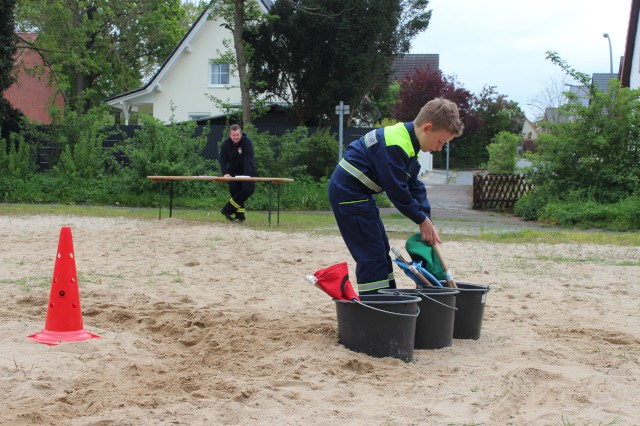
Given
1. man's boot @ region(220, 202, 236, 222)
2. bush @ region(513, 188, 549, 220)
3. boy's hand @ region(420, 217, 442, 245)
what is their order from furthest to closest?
1. bush @ region(513, 188, 549, 220)
2. man's boot @ region(220, 202, 236, 222)
3. boy's hand @ region(420, 217, 442, 245)

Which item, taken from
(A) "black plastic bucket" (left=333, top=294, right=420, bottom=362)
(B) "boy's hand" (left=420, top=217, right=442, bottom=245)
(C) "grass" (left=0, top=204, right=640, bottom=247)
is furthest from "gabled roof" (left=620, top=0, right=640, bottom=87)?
(A) "black plastic bucket" (left=333, top=294, right=420, bottom=362)

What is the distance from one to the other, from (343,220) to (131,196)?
51.9 ft

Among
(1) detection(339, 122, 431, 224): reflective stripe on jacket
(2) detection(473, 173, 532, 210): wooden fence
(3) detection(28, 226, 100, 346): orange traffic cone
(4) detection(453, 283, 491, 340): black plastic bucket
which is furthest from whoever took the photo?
(2) detection(473, 173, 532, 210): wooden fence

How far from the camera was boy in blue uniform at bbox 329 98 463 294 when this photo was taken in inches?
204

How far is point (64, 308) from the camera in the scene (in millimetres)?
5082

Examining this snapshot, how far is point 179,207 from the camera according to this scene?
19.6m

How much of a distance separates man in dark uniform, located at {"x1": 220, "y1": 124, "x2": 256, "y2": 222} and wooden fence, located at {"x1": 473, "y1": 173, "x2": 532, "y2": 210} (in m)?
10.5

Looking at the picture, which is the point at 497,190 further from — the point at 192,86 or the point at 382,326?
the point at 382,326

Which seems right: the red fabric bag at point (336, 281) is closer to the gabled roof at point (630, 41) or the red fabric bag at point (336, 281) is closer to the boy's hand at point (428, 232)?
the boy's hand at point (428, 232)

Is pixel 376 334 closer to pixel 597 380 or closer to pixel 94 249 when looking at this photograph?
pixel 597 380

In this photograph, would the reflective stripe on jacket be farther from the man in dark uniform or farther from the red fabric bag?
the man in dark uniform

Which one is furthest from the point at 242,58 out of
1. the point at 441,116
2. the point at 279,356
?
the point at 279,356

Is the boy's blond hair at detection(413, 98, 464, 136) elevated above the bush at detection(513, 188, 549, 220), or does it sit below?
above

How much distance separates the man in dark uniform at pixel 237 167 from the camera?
14.4 m
